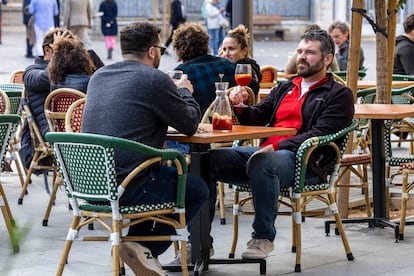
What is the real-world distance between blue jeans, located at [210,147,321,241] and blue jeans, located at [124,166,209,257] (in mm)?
364

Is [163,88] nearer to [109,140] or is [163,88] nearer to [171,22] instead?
[109,140]

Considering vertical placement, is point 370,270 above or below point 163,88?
below

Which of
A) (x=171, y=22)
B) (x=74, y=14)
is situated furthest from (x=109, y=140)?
(x=171, y=22)

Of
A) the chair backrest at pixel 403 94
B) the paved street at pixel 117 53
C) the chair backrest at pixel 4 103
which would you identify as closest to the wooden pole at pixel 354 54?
the chair backrest at pixel 403 94

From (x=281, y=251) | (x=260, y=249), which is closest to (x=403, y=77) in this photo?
(x=281, y=251)

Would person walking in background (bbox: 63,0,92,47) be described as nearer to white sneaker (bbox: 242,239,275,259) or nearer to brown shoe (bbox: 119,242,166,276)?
white sneaker (bbox: 242,239,275,259)

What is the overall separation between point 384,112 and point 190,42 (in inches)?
58.4

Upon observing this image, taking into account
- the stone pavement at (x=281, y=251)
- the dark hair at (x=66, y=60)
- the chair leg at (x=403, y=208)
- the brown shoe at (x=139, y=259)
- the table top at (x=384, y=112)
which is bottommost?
the stone pavement at (x=281, y=251)

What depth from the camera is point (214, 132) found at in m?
4.55

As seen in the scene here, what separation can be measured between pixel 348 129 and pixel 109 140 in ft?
5.15

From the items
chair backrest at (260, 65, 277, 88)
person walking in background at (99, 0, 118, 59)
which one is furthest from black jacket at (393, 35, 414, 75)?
person walking in background at (99, 0, 118, 59)

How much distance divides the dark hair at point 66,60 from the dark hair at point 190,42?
68cm

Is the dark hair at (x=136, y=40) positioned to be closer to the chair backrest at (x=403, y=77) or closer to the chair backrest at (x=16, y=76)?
the chair backrest at (x=16, y=76)

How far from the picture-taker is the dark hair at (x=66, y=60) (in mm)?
6391
